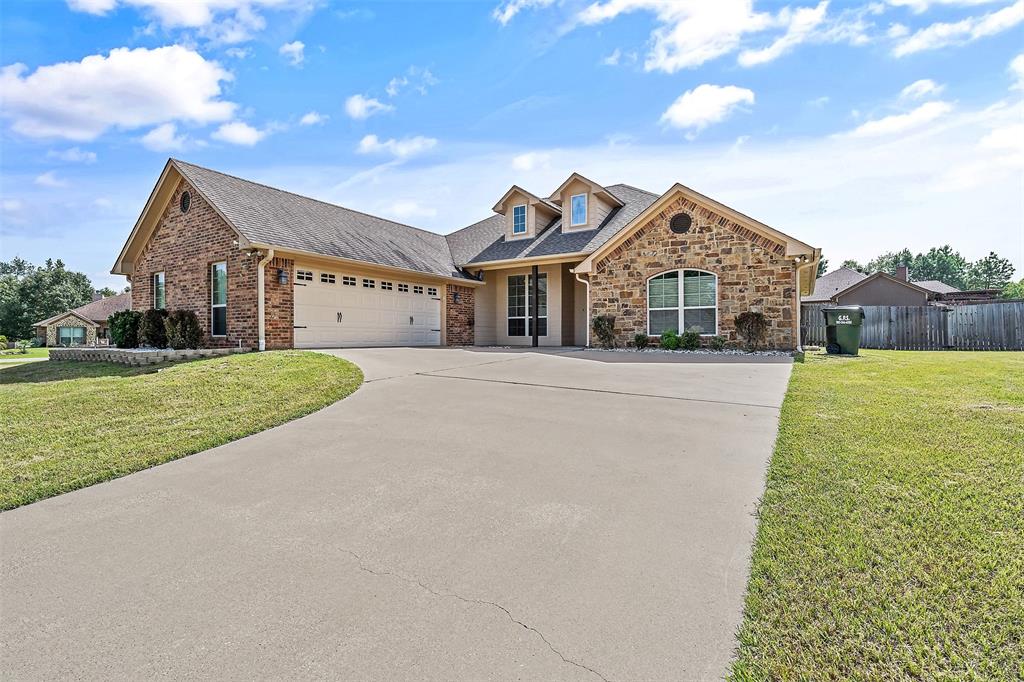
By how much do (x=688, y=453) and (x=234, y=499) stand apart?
143 inches

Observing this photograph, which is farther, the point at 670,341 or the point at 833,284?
the point at 833,284

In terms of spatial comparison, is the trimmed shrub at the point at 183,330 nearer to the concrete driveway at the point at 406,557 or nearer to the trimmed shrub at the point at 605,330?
the concrete driveway at the point at 406,557

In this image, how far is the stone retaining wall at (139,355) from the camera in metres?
11.9

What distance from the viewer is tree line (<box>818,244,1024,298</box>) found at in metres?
74.2

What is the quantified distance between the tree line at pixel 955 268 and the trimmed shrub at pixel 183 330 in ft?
267

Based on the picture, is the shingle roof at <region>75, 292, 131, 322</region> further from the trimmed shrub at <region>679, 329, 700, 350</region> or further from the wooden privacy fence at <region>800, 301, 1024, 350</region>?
the wooden privacy fence at <region>800, 301, 1024, 350</region>

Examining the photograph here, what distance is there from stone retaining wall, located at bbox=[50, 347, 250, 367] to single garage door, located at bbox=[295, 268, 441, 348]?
6.23ft

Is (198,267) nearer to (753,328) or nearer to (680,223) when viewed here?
(680,223)

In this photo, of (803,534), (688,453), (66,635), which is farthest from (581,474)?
(66,635)

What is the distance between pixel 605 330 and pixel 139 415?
1123 centimetres

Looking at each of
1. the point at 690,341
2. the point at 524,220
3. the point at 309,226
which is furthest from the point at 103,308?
the point at 690,341

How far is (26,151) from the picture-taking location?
40.6ft

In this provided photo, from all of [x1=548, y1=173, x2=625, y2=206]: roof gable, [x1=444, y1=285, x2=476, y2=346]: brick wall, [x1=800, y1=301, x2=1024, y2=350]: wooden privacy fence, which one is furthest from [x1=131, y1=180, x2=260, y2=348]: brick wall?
[x1=800, y1=301, x2=1024, y2=350]: wooden privacy fence

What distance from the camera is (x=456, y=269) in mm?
18375
